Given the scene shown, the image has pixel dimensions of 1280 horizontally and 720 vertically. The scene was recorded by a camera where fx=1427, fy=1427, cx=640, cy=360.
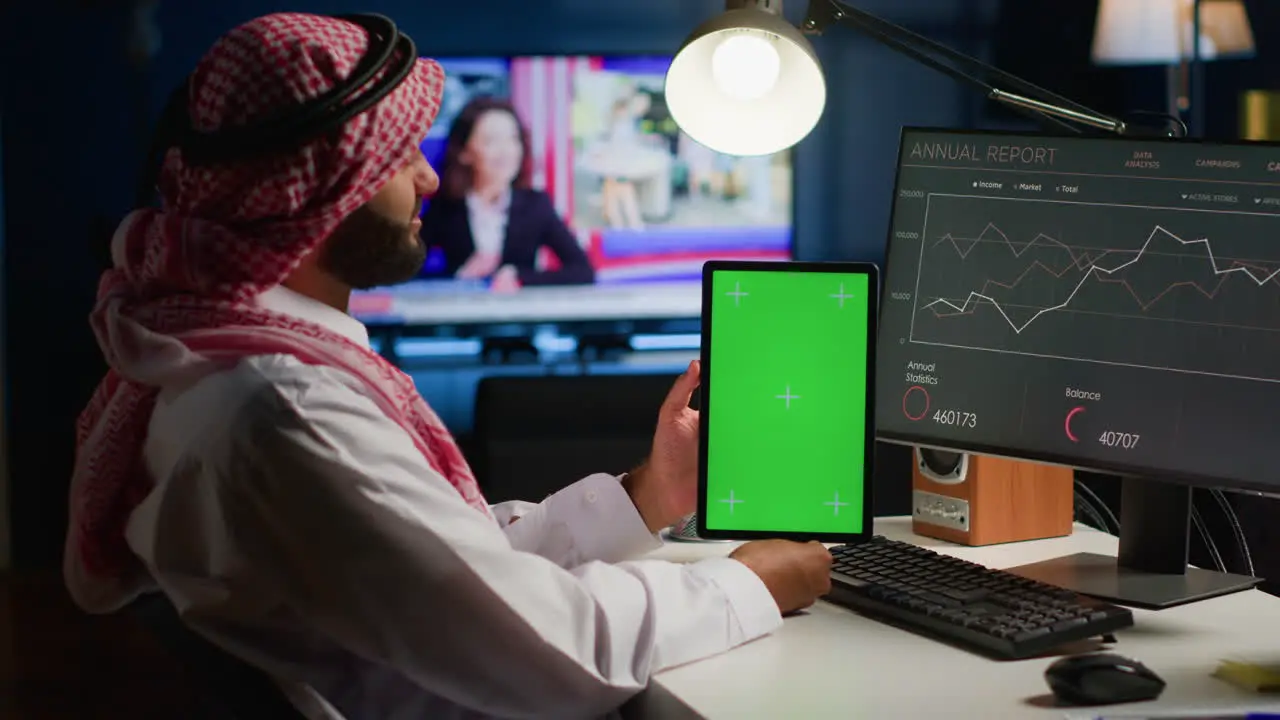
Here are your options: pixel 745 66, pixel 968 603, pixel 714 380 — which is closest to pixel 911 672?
pixel 968 603

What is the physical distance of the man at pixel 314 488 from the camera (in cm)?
129

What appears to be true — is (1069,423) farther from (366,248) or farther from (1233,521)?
(366,248)

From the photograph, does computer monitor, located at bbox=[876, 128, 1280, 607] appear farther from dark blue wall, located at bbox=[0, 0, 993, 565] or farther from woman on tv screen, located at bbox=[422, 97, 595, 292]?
dark blue wall, located at bbox=[0, 0, 993, 565]

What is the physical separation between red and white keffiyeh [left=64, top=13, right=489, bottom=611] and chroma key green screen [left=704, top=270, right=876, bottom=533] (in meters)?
0.35

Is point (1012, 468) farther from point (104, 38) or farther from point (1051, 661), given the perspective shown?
point (104, 38)

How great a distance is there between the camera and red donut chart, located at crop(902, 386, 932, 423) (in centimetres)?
179

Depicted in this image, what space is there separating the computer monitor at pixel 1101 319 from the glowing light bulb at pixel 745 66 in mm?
267

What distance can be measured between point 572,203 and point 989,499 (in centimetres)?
373

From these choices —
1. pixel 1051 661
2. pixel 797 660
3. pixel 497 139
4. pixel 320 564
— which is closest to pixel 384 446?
pixel 320 564

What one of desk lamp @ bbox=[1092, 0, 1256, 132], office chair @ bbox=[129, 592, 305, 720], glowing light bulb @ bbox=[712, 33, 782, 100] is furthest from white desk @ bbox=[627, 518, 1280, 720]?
desk lamp @ bbox=[1092, 0, 1256, 132]

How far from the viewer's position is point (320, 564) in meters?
1.29

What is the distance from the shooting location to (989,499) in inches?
73.9

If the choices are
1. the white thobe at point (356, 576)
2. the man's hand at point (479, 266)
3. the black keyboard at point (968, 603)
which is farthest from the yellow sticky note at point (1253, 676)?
the man's hand at point (479, 266)

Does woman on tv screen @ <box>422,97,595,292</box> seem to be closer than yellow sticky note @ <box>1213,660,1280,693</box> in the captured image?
No
